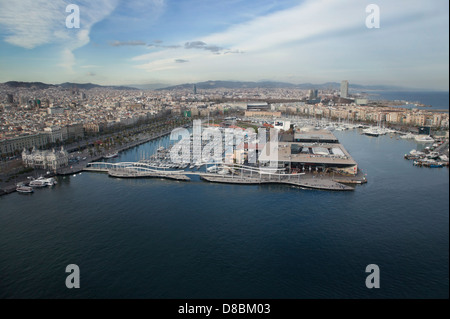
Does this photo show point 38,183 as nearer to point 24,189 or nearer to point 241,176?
point 24,189

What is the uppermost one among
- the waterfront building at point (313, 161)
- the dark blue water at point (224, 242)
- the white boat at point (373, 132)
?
the white boat at point (373, 132)

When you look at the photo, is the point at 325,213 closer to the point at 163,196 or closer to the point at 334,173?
the point at 334,173

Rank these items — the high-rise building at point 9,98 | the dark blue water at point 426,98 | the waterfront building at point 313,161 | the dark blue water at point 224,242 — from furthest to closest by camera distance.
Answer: the dark blue water at point 426,98 → the high-rise building at point 9,98 → the waterfront building at point 313,161 → the dark blue water at point 224,242

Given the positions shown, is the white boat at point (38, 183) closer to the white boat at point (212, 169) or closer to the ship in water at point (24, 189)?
the ship in water at point (24, 189)

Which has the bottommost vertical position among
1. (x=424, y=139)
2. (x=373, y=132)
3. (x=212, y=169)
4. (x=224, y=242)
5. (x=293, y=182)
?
(x=224, y=242)

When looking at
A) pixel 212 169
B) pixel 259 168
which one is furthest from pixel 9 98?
pixel 259 168

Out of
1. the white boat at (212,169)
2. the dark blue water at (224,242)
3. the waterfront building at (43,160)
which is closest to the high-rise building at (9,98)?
the waterfront building at (43,160)

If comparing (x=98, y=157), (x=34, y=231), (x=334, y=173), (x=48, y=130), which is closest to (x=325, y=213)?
(x=334, y=173)
